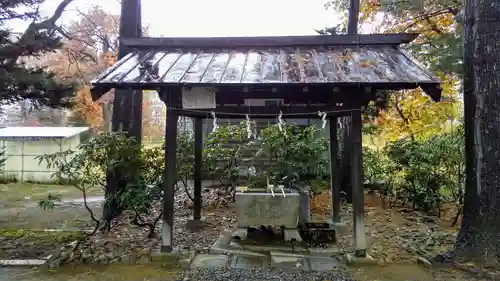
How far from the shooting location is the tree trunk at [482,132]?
17.1ft

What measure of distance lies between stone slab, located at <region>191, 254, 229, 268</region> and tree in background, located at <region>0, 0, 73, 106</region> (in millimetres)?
4870

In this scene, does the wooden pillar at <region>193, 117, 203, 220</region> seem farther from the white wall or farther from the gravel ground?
the white wall

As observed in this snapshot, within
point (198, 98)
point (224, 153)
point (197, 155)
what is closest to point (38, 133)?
point (224, 153)

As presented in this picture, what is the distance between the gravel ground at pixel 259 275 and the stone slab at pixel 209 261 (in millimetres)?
200

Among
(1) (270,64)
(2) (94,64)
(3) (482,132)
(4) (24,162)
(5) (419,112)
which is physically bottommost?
(4) (24,162)

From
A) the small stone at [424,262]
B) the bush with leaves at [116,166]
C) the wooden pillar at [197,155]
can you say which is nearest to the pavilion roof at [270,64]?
the bush with leaves at [116,166]

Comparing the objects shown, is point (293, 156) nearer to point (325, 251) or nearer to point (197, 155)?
point (197, 155)

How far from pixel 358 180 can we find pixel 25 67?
7196mm

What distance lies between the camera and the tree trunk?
17.1 ft

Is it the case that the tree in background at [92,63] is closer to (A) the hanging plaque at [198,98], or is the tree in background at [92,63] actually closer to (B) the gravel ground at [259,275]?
(A) the hanging plaque at [198,98]

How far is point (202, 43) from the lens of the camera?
6.34m

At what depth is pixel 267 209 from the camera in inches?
247

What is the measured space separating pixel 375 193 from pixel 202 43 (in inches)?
291

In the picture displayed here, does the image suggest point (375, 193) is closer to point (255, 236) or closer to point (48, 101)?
point (255, 236)
